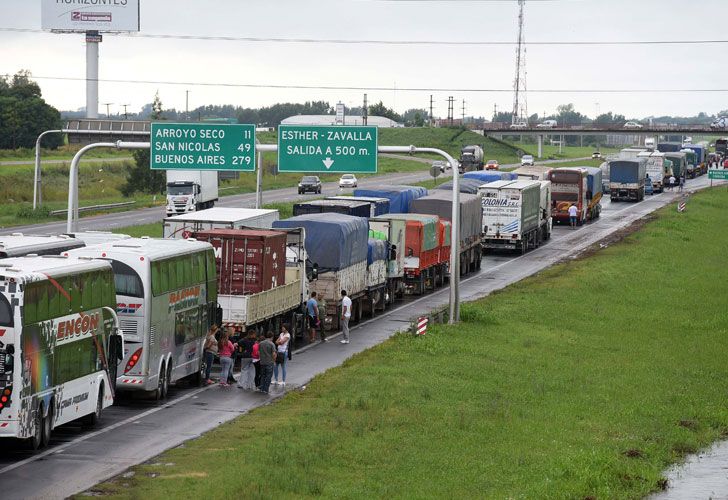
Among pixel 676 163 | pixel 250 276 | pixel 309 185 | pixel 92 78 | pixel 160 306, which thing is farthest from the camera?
pixel 676 163

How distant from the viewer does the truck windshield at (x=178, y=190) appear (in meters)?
82.4

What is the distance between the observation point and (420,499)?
815 inches

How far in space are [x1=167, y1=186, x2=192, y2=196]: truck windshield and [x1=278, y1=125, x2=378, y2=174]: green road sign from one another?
37.3m

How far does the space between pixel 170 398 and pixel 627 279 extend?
111ft

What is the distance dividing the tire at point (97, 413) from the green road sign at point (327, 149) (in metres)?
19.3

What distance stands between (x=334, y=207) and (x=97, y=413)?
26359 mm

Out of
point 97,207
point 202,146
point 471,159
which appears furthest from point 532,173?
point 471,159

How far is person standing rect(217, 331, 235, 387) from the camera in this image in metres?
32.3

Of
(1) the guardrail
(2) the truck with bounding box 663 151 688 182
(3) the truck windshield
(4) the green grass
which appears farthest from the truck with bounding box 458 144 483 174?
(4) the green grass

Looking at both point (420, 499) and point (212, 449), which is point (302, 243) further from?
point (420, 499)

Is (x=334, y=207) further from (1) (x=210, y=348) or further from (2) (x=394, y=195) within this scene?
(1) (x=210, y=348)

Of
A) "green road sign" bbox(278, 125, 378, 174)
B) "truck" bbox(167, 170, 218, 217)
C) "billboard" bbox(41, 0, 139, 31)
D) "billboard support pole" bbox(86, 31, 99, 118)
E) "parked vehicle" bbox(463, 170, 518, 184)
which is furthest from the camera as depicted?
"billboard support pole" bbox(86, 31, 99, 118)

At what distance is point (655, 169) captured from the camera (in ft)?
418

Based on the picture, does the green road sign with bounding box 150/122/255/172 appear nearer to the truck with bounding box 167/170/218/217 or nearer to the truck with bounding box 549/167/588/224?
the truck with bounding box 167/170/218/217
